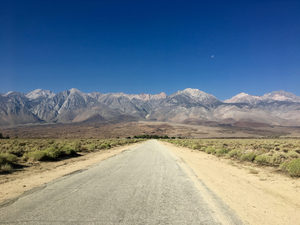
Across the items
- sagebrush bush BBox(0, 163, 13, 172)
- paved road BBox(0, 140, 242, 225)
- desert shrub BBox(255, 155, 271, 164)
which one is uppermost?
Result: paved road BBox(0, 140, 242, 225)

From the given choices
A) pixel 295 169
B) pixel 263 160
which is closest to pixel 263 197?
pixel 295 169

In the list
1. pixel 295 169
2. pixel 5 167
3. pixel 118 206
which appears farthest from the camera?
pixel 5 167

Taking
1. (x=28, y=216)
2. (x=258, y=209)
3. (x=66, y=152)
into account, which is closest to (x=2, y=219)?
(x=28, y=216)

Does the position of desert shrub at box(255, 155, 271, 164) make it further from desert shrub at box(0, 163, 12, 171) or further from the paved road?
desert shrub at box(0, 163, 12, 171)

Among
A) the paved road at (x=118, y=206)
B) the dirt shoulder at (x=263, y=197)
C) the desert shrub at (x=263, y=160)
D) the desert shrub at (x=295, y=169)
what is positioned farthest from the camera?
the desert shrub at (x=263, y=160)

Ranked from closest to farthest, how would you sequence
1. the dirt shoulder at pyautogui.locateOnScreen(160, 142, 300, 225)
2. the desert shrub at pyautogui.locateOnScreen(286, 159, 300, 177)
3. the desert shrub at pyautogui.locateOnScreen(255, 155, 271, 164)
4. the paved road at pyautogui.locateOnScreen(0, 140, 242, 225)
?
the paved road at pyautogui.locateOnScreen(0, 140, 242, 225) → the dirt shoulder at pyautogui.locateOnScreen(160, 142, 300, 225) → the desert shrub at pyautogui.locateOnScreen(286, 159, 300, 177) → the desert shrub at pyautogui.locateOnScreen(255, 155, 271, 164)

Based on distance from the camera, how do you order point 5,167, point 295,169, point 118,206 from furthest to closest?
1. point 5,167
2. point 295,169
3. point 118,206

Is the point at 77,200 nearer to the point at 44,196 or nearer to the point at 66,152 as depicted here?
the point at 44,196

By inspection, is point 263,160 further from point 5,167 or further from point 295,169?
point 5,167

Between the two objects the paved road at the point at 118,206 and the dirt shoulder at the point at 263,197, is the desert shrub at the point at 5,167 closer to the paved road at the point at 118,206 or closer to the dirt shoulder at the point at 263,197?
the paved road at the point at 118,206

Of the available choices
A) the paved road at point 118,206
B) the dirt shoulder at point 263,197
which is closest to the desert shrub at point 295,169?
the dirt shoulder at point 263,197

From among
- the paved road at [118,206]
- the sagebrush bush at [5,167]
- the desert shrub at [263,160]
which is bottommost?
the sagebrush bush at [5,167]

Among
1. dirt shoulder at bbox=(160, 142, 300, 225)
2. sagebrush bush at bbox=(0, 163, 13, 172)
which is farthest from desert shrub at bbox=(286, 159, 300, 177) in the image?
sagebrush bush at bbox=(0, 163, 13, 172)

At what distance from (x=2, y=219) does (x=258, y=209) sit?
6506mm
